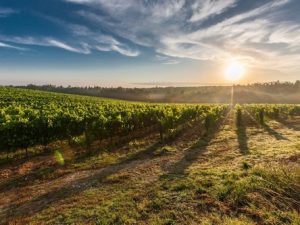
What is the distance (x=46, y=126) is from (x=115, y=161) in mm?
5145

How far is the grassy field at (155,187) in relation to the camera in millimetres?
7812

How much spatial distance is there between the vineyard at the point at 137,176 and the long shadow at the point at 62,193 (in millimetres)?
36

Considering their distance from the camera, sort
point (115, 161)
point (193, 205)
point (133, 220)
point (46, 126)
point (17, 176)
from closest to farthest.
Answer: point (133, 220)
point (193, 205)
point (17, 176)
point (115, 161)
point (46, 126)

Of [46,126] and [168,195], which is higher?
[46,126]

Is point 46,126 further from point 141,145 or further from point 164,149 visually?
point 164,149

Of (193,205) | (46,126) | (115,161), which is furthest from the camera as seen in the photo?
(46,126)

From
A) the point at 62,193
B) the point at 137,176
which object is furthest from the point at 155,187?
the point at 62,193

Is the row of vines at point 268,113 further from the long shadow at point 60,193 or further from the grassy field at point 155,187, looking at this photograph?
the long shadow at point 60,193

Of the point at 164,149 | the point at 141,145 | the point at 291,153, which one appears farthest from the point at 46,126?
the point at 291,153

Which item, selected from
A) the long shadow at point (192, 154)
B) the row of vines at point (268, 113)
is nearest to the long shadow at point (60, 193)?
the long shadow at point (192, 154)

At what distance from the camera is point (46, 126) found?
1628 centimetres

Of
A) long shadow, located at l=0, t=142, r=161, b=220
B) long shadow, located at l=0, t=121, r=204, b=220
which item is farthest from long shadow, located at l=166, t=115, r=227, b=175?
long shadow, located at l=0, t=142, r=161, b=220

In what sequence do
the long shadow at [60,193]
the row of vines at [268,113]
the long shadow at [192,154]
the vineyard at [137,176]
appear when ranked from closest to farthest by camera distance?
the vineyard at [137,176] → the long shadow at [60,193] → the long shadow at [192,154] → the row of vines at [268,113]

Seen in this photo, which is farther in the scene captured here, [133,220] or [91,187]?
[91,187]
